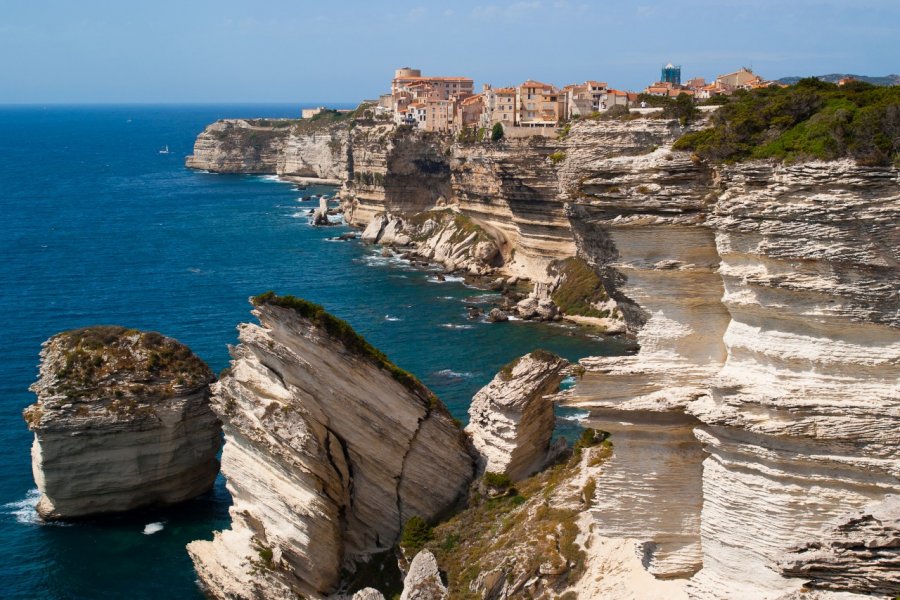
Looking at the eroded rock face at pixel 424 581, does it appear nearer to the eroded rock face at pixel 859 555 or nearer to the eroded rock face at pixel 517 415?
the eroded rock face at pixel 517 415

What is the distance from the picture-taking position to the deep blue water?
3766 cm

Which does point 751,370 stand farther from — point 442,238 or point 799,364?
point 442,238

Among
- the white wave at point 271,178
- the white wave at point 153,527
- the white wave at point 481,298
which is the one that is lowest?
the white wave at point 153,527

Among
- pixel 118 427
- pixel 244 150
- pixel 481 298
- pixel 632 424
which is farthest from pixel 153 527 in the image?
pixel 244 150

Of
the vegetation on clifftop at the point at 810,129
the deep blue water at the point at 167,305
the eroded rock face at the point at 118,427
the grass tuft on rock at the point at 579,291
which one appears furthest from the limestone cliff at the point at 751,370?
the grass tuft on rock at the point at 579,291

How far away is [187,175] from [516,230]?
110m

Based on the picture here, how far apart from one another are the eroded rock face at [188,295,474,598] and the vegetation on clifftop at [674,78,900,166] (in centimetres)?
1384

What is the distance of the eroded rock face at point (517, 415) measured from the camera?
104 feet

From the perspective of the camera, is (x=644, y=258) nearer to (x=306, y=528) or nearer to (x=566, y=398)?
(x=566, y=398)

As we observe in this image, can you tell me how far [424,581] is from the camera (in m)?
28.1

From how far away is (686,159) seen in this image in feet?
74.4

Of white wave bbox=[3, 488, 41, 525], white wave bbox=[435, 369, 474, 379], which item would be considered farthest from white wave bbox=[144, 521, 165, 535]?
white wave bbox=[435, 369, 474, 379]

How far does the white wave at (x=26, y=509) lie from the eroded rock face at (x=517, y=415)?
21.0 metres

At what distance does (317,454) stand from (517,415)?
7.06m
